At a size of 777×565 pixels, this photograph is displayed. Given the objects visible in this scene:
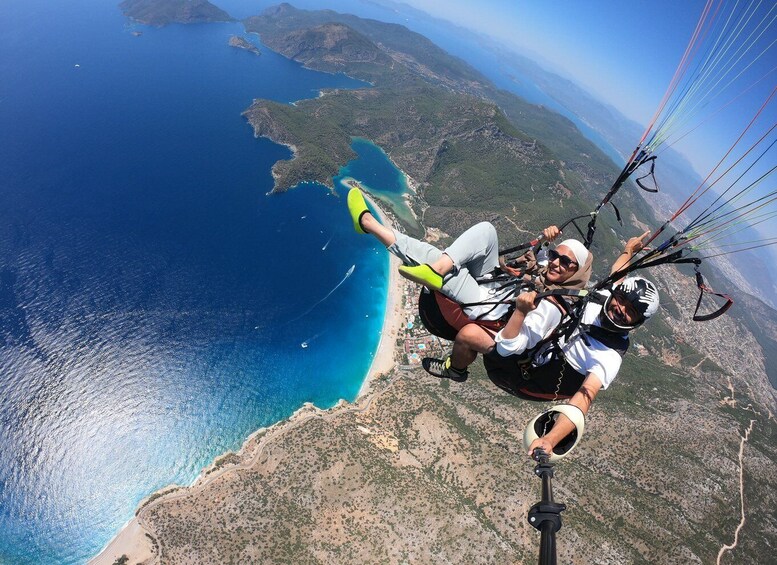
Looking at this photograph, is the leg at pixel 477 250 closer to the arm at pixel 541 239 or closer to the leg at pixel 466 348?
the arm at pixel 541 239

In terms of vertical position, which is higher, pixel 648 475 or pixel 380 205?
pixel 648 475

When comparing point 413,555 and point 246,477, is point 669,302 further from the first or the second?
point 246,477

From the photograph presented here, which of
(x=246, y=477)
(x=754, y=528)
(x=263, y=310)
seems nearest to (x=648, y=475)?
(x=754, y=528)

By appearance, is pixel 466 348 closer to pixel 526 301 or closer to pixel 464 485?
pixel 526 301

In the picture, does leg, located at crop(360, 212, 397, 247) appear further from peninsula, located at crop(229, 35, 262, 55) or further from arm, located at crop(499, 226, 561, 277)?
peninsula, located at crop(229, 35, 262, 55)

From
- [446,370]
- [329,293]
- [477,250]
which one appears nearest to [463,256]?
[477,250]

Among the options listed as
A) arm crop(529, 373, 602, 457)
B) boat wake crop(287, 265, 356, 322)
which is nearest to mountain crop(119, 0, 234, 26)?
boat wake crop(287, 265, 356, 322)

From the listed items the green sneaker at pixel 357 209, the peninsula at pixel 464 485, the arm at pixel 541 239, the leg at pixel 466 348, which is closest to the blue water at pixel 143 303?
the peninsula at pixel 464 485
